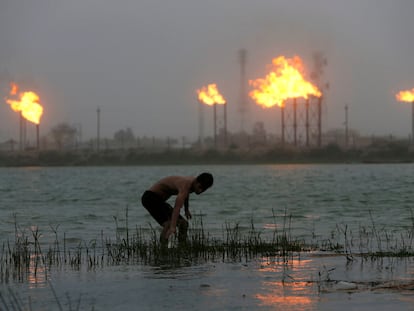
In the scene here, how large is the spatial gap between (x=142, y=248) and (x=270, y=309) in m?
6.21

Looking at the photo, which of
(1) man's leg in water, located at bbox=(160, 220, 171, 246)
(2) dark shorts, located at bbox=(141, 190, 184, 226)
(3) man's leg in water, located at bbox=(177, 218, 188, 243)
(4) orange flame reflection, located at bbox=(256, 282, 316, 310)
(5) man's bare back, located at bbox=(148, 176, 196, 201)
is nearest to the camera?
(4) orange flame reflection, located at bbox=(256, 282, 316, 310)

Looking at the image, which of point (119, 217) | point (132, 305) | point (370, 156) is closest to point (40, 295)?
point (132, 305)

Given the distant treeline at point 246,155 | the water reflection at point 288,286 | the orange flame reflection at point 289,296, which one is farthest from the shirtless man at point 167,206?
the distant treeline at point 246,155

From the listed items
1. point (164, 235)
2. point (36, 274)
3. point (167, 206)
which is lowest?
point (36, 274)

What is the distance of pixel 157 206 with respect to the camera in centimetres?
1605

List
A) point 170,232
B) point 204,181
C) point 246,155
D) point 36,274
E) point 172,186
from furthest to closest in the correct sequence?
point 246,155, point 172,186, point 170,232, point 204,181, point 36,274

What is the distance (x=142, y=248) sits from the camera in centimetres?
1608

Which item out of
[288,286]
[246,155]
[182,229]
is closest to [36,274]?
[182,229]

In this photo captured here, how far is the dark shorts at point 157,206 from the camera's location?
16.0m

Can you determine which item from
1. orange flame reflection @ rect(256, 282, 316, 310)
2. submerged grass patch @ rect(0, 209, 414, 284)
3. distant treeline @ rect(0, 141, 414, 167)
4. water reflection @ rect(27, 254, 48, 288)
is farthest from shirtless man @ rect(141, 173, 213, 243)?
distant treeline @ rect(0, 141, 414, 167)

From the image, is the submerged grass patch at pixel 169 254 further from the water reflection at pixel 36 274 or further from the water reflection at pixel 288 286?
the water reflection at pixel 288 286

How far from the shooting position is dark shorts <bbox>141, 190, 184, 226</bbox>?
15992 millimetres

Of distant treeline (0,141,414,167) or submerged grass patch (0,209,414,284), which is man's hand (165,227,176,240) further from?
distant treeline (0,141,414,167)

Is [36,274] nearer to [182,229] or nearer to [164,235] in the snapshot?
[164,235]
